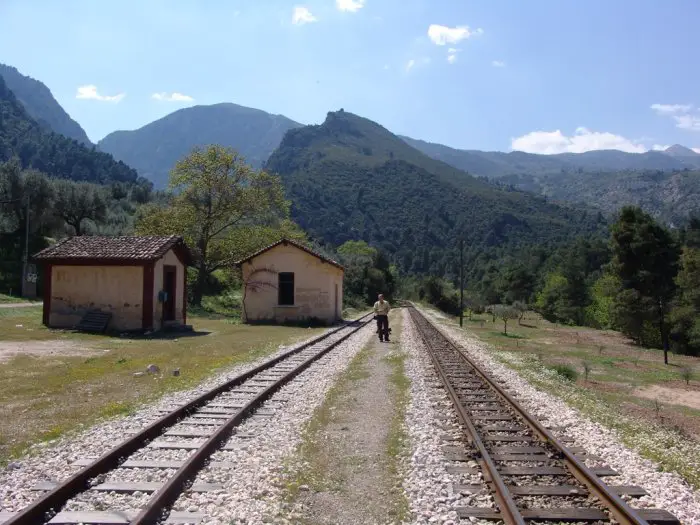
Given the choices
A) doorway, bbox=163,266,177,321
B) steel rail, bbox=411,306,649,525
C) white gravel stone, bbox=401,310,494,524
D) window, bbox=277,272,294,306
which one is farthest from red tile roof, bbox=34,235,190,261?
steel rail, bbox=411,306,649,525

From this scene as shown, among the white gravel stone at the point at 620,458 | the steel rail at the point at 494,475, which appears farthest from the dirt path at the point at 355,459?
the white gravel stone at the point at 620,458

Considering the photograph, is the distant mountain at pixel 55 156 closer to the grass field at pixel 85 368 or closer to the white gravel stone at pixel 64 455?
the grass field at pixel 85 368

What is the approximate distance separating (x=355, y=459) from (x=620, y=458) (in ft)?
9.89

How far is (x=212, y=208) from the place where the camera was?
39.6 m

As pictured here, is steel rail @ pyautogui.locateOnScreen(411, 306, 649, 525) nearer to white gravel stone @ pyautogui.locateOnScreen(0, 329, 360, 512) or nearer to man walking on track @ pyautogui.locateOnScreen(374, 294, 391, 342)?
white gravel stone @ pyautogui.locateOnScreen(0, 329, 360, 512)

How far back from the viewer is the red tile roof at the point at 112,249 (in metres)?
22.2

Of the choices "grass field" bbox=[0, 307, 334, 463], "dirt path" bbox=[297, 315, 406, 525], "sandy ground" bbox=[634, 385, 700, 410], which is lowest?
"sandy ground" bbox=[634, 385, 700, 410]

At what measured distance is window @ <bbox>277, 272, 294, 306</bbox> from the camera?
31173 millimetres

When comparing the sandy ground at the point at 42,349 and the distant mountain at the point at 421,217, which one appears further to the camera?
the distant mountain at the point at 421,217

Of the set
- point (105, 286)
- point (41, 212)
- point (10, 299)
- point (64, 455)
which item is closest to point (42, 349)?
point (105, 286)

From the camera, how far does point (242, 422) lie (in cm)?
812

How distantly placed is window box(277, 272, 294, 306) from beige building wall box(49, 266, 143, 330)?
9943mm

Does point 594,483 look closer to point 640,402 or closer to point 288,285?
point 640,402

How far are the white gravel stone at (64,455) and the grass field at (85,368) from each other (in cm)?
30
